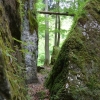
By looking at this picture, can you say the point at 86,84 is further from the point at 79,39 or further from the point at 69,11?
the point at 69,11

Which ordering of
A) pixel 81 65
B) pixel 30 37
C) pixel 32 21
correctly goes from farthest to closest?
pixel 32 21 → pixel 30 37 → pixel 81 65

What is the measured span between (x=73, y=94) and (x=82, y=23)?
9.87 ft

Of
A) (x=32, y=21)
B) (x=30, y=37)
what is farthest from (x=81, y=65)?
(x=32, y=21)

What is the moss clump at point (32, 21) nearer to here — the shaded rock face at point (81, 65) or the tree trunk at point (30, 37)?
the tree trunk at point (30, 37)

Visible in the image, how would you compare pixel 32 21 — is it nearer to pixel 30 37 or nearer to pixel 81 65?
pixel 30 37

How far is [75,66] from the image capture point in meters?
6.41

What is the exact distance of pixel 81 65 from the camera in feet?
21.3

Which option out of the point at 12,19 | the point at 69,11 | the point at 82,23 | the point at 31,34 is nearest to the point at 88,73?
the point at 82,23

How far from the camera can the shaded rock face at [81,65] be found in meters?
5.91

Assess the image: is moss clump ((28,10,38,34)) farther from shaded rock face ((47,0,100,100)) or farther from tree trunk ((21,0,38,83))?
shaded rock face ((47,0,100,100))

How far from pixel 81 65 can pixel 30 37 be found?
3995 mm

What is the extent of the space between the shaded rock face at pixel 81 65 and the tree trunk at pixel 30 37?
2326 mm

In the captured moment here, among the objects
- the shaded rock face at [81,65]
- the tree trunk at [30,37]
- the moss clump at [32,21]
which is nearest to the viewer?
the shaded rock face at [81,65]

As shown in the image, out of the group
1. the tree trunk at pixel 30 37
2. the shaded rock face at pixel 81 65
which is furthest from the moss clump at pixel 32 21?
the shaded rock face at pixel 81 65
